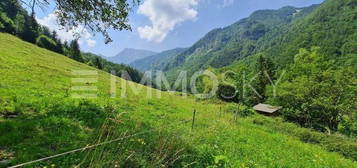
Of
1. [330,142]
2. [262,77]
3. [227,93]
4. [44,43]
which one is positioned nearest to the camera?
[330,142]

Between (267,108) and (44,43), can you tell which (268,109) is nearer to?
(267,108)

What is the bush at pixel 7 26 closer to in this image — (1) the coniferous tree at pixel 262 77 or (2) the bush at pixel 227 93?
(2) the bush at pixel 227 93

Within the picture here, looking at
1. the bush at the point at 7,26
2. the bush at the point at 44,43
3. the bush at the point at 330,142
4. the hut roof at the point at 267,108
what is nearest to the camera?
the bush at the point at 330,142

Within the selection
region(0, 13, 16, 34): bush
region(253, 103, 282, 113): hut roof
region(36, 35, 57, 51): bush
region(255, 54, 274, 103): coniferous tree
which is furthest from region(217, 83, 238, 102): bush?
region(0, 13, 16, 34): bush

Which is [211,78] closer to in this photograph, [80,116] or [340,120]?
[340,120]

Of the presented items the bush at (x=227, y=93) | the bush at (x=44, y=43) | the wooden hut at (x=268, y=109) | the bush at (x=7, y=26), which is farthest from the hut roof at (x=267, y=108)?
the bush at (x=7, y=26)

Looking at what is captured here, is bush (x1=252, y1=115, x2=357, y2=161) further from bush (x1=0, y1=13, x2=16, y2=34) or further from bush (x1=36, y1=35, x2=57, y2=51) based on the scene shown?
bush (x1=0, y1=13, x2=16, y2=34)

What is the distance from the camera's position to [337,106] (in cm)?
3200

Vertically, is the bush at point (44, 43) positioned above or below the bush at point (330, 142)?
above

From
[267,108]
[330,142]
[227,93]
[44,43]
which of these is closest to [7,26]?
[44,43]

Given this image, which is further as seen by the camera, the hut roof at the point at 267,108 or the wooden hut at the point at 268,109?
the hut roof at the point at 267,108

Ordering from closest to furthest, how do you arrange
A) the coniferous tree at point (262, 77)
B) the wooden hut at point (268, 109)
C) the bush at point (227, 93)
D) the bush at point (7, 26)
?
the wooden hut at point (268, 109) < the bush at point (7, 26) < the bush at point (227, 93) < the coniferous tree at point (262, 77)

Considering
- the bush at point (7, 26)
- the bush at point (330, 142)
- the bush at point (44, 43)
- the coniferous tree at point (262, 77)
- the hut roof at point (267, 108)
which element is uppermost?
the bush at point (7, 26)

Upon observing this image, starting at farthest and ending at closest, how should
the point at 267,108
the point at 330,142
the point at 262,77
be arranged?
the point at 262,77 → the point at 267,108 → the point at 330,142
